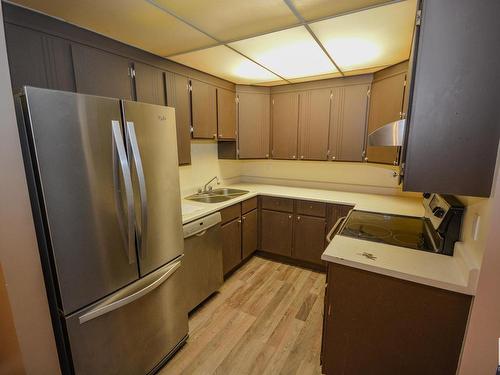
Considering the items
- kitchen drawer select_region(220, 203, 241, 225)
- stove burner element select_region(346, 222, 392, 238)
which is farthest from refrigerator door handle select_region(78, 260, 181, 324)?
stove burner element select_region(346, 222, 392, 238)

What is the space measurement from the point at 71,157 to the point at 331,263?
1468mm

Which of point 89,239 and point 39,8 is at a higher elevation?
point 39,8

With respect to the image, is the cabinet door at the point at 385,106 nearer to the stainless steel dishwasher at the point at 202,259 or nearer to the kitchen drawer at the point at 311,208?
the kitchen drawer at the point at 311,208

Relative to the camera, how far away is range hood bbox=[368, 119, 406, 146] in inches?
46.3

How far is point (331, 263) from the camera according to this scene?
1.42 m

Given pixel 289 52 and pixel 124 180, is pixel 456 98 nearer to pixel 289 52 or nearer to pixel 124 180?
pixel 289 52

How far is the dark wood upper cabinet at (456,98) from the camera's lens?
0.94m

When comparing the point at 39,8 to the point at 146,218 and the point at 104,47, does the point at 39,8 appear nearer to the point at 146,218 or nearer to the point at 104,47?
the point at 104,47

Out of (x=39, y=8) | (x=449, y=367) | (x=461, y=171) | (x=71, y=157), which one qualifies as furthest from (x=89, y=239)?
(x=449, y=367)

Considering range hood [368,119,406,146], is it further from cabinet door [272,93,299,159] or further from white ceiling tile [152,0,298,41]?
cabinet door [272,93,299,159]

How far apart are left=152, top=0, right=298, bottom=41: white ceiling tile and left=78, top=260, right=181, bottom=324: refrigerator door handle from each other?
1617mm

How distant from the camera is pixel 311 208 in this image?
2783mm

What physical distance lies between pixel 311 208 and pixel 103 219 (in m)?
2.14

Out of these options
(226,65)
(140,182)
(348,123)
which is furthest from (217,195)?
(348,123)
